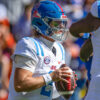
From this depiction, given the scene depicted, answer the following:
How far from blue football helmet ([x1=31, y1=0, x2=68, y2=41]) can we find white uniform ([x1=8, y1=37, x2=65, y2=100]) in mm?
143

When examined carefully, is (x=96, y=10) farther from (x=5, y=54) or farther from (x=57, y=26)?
(x=5, y=54)

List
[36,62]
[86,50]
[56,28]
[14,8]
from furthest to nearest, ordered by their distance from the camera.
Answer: [14,8] < [86,50] < [56,28] < [36,62]

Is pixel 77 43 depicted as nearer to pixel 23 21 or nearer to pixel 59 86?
pixel 23 21

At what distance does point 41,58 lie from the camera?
414 centimetres

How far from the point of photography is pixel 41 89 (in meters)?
4.21

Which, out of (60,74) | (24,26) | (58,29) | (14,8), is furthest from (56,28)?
(14,8)

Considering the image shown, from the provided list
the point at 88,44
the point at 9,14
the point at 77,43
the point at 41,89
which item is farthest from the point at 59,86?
the point at 9,14

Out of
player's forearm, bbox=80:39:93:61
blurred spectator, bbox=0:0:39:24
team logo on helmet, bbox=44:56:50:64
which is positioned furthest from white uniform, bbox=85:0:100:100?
blurred spectator, bbox=0:0:39:24

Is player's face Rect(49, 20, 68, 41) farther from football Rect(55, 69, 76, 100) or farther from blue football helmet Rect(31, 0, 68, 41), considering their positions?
football Rect(55, 69, 76, 100)

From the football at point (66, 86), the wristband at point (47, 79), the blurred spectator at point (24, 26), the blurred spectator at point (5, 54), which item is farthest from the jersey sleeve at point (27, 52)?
the blurred spectator at point (24, 26)

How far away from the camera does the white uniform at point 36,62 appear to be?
4.07 meters

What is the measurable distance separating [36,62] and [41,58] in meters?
0.06

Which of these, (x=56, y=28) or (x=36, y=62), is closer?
(x=36, y=62)

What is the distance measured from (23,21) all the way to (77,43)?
45.4 inches
